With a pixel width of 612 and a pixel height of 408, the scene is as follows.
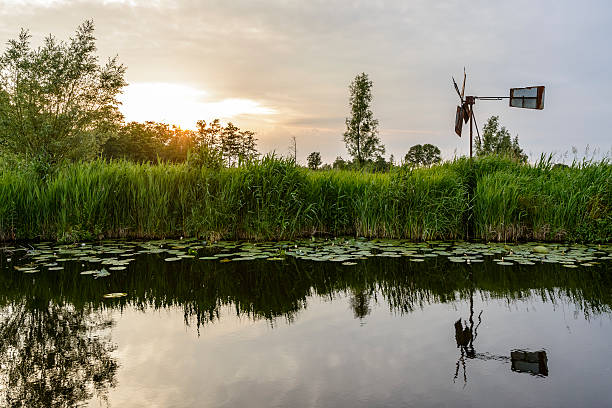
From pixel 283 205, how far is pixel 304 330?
5.44 m

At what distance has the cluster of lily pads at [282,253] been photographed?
682 centimetres

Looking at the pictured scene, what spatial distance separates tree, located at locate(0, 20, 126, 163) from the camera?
21.5 m

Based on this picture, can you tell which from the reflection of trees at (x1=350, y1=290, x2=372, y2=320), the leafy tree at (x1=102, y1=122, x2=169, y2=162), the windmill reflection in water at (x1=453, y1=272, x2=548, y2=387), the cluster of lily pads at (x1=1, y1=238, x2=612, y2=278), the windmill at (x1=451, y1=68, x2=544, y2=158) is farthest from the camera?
the leafy tree at (x1=102, y1=122, x2=169, y2=162)

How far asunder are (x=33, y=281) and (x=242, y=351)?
392cm

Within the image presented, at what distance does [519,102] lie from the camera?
16.5m

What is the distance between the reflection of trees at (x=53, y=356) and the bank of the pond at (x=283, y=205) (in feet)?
15.2

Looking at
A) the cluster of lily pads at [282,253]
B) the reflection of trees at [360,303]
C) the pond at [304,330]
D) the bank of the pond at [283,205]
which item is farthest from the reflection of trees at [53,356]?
the bank of the pond at [283,205]

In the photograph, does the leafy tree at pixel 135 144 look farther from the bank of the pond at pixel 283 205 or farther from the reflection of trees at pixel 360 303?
the reflection of trees at pixel 360 303

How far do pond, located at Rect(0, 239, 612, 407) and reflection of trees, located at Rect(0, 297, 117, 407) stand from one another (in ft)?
0.05

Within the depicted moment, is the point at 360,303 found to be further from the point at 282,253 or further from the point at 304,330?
the point at 282,253

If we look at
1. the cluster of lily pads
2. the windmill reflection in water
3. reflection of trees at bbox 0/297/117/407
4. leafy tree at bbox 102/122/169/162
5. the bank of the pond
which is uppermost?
leafy tree at bbox 102/122/169/162

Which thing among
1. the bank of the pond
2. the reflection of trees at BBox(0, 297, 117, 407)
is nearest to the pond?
the reflection of trees at BBox(0, 297, 117, 407)

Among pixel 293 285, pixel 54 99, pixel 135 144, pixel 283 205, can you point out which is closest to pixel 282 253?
pixel 293 285

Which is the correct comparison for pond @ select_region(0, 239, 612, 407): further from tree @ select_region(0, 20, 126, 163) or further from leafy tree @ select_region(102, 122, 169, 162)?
leafy tree @ select_region(102, 122, 169, 162)
